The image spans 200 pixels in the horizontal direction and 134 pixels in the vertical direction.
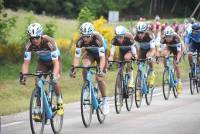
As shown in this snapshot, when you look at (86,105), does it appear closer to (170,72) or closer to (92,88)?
(92,88)

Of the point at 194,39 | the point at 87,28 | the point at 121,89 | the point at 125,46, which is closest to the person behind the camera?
the point at 87,28

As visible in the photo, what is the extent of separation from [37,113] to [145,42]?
6849mm

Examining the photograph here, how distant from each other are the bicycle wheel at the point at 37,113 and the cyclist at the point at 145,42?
584cm

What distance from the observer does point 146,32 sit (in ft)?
62.5

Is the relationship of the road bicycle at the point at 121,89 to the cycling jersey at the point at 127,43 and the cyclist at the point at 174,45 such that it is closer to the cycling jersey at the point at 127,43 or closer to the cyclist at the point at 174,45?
the cycling jersey at the point at 127,43

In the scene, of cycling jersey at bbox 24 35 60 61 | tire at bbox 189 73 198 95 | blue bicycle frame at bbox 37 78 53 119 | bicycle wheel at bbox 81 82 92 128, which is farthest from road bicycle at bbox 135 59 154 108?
blue bicycle frame at bbox 37 78 53 119

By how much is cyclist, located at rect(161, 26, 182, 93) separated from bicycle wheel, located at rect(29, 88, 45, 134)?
8.20 m

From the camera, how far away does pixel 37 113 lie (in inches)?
514

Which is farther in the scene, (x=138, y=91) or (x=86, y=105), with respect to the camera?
(x=138, y=91)

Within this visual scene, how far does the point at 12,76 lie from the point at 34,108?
44.3 ft

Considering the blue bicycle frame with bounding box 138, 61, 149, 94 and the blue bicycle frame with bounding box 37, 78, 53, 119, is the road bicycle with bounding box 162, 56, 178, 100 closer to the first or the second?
the blue bicycle frame with bounding box 138, 61, 149, 94

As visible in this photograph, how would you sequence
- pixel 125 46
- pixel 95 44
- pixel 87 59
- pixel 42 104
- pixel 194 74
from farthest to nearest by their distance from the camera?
pixel 194 74 < pixel 125 46 < pixel 87 59 < pixel 95 44 < pixel 42 104

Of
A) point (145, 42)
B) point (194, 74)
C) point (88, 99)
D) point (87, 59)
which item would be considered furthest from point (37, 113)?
point (194, 74)

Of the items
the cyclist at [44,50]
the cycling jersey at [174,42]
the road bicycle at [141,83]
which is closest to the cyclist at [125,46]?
the road bicycle at [141,83]
